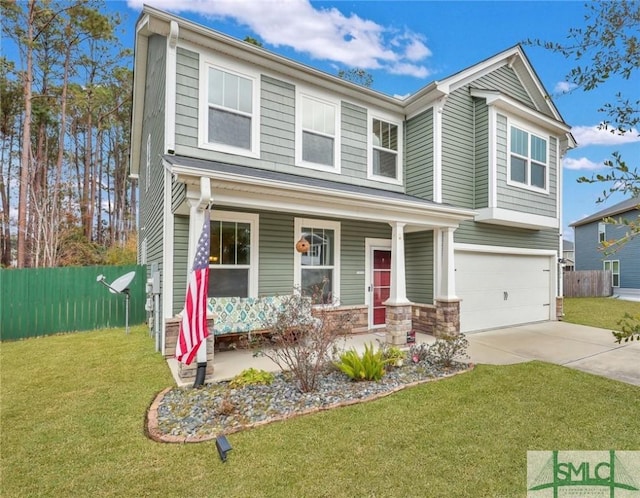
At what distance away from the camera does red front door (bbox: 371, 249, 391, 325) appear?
8.39 m

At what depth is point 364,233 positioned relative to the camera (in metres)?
8.17

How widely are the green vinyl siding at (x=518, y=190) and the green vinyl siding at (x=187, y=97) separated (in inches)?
281

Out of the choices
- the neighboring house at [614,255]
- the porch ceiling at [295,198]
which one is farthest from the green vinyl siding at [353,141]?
the neighboring house at [614,255]

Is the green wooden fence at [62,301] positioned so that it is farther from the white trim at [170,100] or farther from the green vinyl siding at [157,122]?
the white trim at [170,100]

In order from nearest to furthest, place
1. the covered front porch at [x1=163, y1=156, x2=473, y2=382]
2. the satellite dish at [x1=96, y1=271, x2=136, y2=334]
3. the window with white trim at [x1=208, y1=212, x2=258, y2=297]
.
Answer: the covered front porch at [x1=163, y1=156, x2=473, y2=382]
the window with white trim at [x1=208, y1=212, x2=258, y2=297]
the satellite dish at [x1=96, y1=271, x2=136, y2=334]

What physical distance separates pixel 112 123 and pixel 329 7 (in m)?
14.8

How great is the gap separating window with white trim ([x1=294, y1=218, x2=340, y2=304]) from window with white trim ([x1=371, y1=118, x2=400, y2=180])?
202 cm

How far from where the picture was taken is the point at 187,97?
6152 mm

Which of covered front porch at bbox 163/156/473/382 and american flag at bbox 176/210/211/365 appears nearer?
american flag at bbox 176/210/211/365

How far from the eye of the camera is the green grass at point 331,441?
2633 millimetres

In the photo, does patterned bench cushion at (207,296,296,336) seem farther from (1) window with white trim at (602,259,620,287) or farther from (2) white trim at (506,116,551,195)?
(1) window with white trim at (602,259,620,287)

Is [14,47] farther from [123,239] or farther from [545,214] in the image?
[545,214]

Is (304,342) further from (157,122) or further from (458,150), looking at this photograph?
(458,150)

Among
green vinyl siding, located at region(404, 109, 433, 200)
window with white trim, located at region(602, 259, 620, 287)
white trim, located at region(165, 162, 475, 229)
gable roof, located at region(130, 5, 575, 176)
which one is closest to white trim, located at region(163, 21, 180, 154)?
gable roof, located at region(130, 5, 575, 176)
